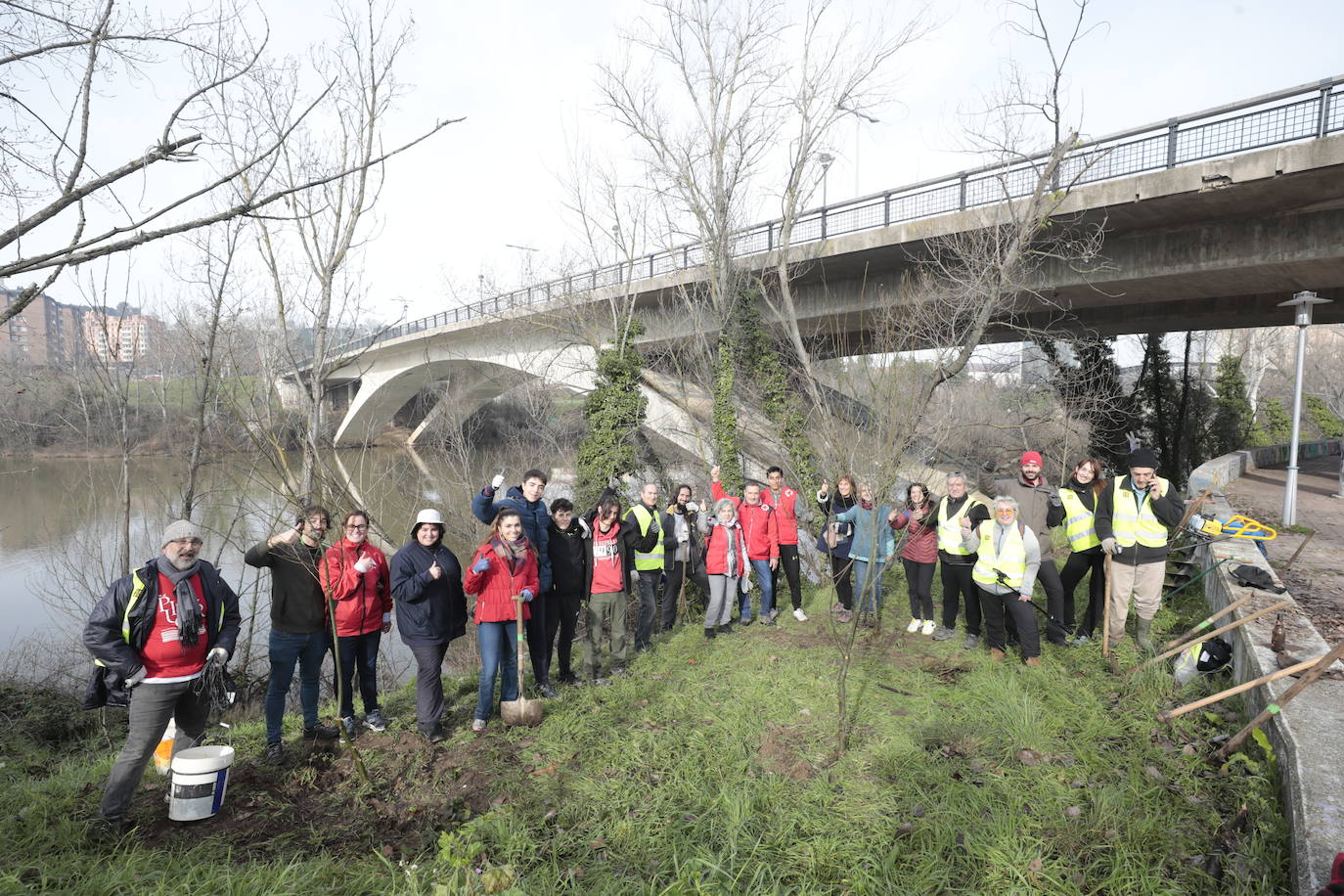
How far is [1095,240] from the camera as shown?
998 centimetres

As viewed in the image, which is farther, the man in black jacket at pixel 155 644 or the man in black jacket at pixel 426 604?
the man in black jacket at pixel 426 604

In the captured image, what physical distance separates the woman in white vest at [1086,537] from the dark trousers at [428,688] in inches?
210

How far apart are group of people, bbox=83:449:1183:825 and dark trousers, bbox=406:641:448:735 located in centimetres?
1

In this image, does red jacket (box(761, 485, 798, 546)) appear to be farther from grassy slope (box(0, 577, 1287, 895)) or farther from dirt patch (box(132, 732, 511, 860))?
dirt patch (box(132, 732, 511, 860))

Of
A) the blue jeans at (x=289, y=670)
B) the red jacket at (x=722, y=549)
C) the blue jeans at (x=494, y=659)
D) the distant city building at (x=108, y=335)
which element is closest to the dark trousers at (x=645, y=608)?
the red jacket at (x=722, y=549)

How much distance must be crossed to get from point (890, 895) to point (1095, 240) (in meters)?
10.2

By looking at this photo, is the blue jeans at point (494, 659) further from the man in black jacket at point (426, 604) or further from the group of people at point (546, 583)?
the man in black jacket at point (426, 604)

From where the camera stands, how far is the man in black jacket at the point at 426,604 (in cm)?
468

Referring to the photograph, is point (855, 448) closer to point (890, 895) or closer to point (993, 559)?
point (993, 559)

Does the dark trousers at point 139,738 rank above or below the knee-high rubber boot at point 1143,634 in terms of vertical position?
above

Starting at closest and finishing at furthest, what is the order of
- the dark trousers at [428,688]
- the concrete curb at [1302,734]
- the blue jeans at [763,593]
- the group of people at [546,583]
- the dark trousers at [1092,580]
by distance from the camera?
the concrete curb at [1302,734]
the group of people at [546,583]
the dark trousers at [428,688]
the dark trousers at [1092,580]
the blue jeans at [763,593]

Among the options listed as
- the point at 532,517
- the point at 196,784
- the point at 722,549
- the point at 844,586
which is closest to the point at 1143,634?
the point at 844,586

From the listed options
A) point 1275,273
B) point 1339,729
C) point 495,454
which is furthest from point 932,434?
point 495,454

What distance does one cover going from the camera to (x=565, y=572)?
232 inches
